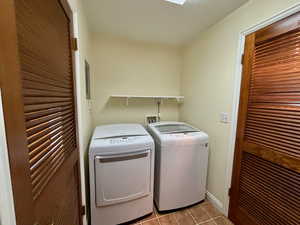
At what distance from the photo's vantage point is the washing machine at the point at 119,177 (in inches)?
50.1

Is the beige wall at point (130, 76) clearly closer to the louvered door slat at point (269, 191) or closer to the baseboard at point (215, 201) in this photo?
the baseboard at point (215, 201)

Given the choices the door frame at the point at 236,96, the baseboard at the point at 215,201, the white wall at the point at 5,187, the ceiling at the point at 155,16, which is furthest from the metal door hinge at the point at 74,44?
the baseboard at the point at 215,201

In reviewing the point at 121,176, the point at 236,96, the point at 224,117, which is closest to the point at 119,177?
the point at 121,176

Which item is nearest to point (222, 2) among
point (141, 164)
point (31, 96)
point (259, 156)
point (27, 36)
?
point (259, 156)

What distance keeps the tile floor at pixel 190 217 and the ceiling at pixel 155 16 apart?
2.40m

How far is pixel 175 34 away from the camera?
1.96 metres

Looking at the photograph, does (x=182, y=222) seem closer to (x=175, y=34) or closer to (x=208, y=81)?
(x=208, y=81)

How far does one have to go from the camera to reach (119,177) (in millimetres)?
1331

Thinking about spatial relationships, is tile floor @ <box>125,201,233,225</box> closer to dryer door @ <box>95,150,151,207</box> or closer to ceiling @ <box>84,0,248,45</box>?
dryer door @ <box>95,150,151,207</box>

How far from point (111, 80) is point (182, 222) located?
2188 mm

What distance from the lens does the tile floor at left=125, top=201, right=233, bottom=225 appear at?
4.93 feet

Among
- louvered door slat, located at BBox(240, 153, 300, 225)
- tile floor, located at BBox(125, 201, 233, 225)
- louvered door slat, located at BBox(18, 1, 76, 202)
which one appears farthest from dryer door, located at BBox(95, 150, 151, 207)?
louvered door slat, located at BBox(240, 153, 300, 225)

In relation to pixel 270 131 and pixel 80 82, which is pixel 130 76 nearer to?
pixel 80 82

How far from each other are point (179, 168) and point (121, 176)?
69cm
